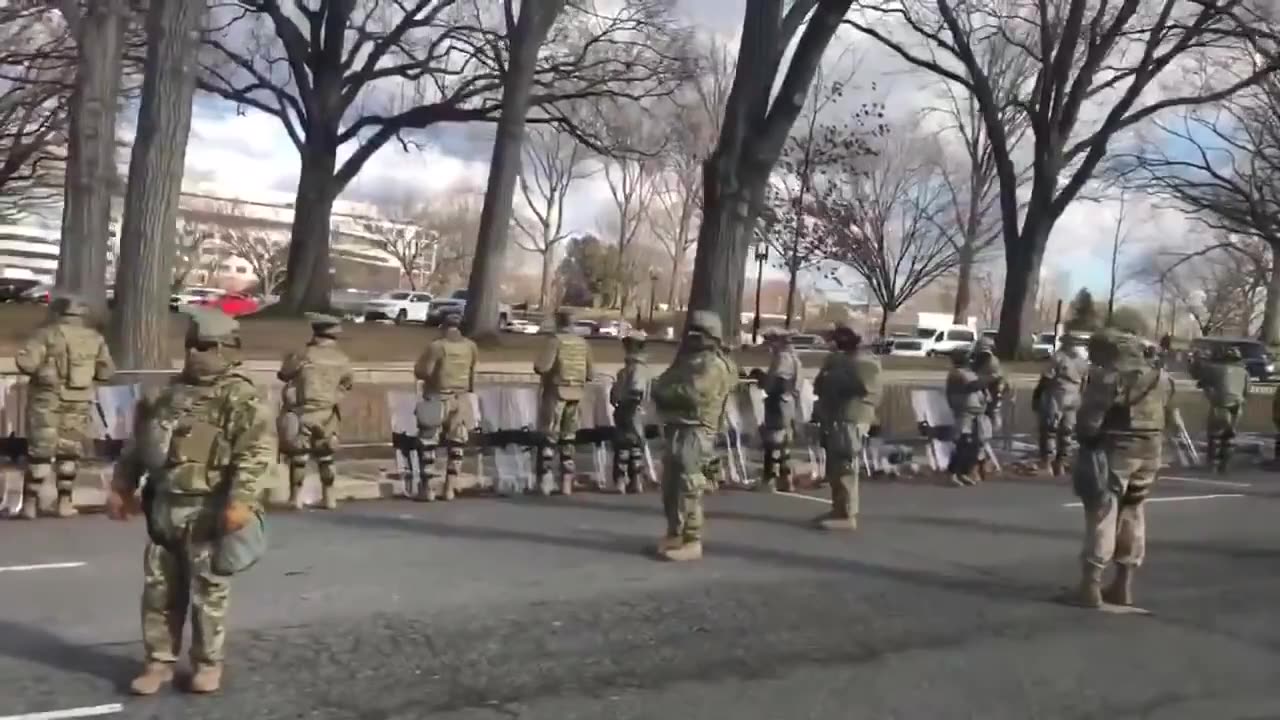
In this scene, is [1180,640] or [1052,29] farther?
[1052,29]

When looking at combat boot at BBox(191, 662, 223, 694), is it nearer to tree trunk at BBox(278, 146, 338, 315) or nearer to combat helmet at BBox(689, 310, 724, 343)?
combat helmet at BBox(689, 310, 724, 343)

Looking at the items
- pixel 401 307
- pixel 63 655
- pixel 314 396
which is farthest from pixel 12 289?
pixel 63 655

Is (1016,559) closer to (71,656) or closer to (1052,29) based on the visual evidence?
(71,656)

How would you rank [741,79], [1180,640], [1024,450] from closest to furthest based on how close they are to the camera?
1. [1180,640]
2. [741,79]
3. [1024,450]

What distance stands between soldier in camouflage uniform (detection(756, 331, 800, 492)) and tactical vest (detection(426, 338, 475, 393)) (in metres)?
3.72

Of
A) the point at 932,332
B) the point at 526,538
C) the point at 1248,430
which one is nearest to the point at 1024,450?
the point at 1248,430

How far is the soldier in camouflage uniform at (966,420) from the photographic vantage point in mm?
16297

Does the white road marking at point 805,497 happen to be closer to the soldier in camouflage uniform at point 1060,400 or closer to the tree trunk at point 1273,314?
the soldier in camouflage uniform at point 1060,400

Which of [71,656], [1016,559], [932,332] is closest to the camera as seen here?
[71,656]

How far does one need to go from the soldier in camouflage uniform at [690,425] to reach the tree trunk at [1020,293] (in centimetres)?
2296

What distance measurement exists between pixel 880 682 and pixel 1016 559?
439 cm

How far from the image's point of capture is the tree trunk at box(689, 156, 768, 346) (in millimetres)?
18109

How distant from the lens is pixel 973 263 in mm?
54219

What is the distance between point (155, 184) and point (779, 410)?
8.40m
